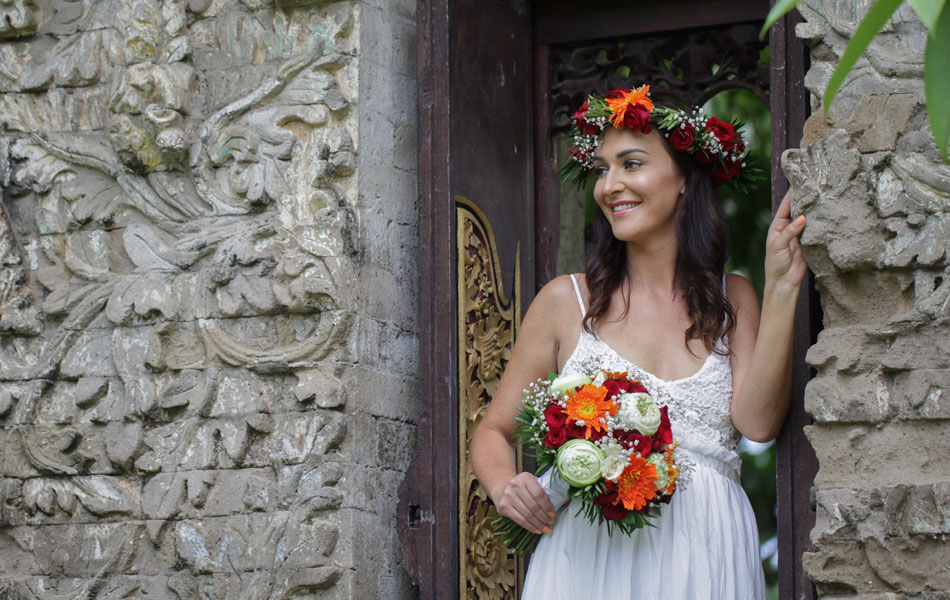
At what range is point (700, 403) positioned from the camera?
183 inches

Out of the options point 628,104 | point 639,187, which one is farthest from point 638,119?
point 639,187

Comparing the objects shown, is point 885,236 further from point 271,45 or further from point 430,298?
point 271,45

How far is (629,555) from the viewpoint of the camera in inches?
183

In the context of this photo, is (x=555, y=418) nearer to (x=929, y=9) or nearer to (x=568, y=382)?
(x=568, y=382)

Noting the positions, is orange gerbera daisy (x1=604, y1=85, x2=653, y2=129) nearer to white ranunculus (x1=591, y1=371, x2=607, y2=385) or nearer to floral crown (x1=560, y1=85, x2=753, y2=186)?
floral crown (x1=560, y1=85, x2=753, y2=186)

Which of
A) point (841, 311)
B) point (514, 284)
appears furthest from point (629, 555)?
point (514, 284)

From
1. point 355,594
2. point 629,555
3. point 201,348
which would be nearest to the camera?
point 629,555

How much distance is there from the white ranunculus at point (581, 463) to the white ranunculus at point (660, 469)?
152mm

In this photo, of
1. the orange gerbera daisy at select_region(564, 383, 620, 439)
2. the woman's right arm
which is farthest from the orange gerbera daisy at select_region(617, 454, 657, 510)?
the woman's right arm

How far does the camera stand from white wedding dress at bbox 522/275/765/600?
15.1ft

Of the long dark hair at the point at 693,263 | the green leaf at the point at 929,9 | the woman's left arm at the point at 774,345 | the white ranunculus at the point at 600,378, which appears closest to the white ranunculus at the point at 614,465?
the white ranunculus at the point at 600,378

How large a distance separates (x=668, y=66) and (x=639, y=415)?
2123 millimetres

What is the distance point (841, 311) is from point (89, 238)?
277cm

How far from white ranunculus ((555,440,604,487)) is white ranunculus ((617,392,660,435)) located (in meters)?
0.11
